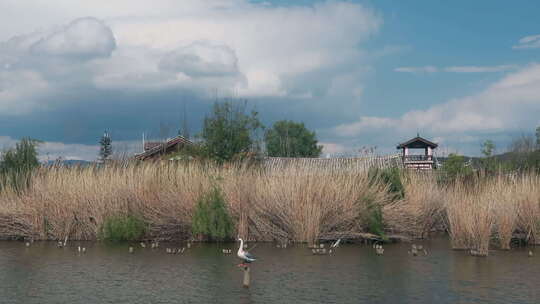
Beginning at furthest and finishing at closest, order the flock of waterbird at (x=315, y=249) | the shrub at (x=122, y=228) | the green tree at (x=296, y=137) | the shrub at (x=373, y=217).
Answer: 1. the green tree at (x=296, y=137)
2. the shrub at (x=122, y=228)
3. the shrub at (x=373, y=217)
4. the flock of waterbird at (x=315, y=249)

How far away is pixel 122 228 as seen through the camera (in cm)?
2727

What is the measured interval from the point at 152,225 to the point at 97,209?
258 centimetres

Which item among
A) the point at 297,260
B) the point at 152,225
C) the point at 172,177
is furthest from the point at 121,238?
the point at 297,260

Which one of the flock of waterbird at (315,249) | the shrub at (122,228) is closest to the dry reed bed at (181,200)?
the shrub at (122,228)

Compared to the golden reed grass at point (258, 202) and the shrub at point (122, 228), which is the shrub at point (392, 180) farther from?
the shrub at point (122, 228)

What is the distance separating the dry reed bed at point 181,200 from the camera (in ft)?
86.4

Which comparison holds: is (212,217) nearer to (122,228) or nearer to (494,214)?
(122,228)

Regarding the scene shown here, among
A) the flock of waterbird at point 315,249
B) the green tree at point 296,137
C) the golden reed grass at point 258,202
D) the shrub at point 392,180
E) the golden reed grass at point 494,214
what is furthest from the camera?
the green tree at point 296,137

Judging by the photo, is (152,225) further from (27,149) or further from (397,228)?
(27,149)

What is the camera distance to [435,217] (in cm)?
3028

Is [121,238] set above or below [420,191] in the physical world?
below

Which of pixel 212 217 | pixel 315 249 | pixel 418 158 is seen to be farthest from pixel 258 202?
pixel 418 158

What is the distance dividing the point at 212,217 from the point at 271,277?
8.77 m

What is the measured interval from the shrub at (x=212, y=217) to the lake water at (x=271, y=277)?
73.9 inches
